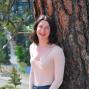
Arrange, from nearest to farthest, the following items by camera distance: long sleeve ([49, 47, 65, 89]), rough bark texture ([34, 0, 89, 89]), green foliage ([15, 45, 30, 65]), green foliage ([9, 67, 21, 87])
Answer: long sleeve ([49, 47, 65, 89]) < rough bark texture ([34, 0, 89, 89]) < green foliage ([9, 67, 21, 87]) < green foliage ([15, 45, 30, 65])

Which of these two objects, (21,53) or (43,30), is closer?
(43,30)

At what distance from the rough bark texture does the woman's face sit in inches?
4.3

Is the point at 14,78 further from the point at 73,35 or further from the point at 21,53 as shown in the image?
the point at 21,53

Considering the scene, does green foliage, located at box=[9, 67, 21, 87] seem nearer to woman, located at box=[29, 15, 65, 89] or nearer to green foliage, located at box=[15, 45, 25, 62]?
woman, located at box=[29, 15, 65, 89]

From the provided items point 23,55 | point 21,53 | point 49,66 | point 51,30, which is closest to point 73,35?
point 51,30

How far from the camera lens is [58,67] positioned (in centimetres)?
208

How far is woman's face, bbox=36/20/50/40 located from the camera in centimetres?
213

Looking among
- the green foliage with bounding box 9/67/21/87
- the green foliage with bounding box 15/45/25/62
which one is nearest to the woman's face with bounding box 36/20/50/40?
the green foliage with bounding box 9/67/21/87

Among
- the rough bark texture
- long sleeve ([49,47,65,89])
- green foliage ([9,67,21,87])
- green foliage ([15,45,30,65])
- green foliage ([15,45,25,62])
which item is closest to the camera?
long sleeve ([49,47,65,89])

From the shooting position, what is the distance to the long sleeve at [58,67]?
207 centimetres

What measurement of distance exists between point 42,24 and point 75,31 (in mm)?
195

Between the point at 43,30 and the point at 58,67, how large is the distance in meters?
0.22

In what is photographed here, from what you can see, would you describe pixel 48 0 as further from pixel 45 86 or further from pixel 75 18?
pixel 45 86

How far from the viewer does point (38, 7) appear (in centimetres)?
234
